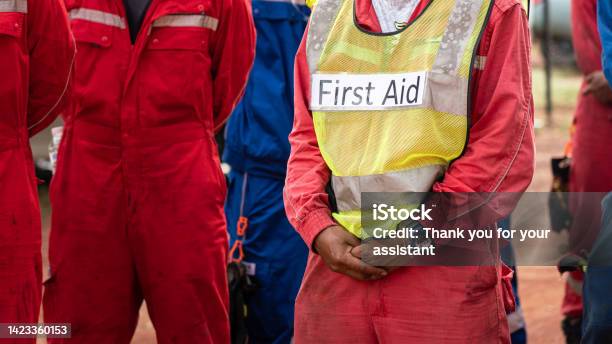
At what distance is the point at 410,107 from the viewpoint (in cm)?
333

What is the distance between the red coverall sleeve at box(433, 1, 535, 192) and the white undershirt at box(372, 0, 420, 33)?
271 millimetres

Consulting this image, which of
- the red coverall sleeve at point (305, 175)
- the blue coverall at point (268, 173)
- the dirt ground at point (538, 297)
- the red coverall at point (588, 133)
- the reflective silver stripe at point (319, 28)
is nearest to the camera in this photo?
the red coverall sleeve at point (305, 175)

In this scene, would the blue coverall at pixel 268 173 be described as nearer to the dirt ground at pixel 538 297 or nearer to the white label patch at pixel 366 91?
the white label patch at pixel 366 91

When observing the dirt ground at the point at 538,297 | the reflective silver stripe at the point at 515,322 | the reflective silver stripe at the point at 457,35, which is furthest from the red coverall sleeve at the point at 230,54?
the dirt ground at the point at 538,297

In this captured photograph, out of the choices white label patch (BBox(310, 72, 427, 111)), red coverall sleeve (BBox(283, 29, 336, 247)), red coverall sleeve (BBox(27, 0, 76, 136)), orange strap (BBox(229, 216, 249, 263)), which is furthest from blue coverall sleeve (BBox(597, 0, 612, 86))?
red coverall sleeve (BBox(27, 0, 76, 136))

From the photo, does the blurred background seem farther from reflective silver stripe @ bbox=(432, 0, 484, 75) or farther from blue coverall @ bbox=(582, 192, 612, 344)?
reflective silver stripe @ bbox=(432, 0, 484, 75)

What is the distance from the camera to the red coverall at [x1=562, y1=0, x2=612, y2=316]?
5.91 meters

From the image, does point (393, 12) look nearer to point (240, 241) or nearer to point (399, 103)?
point (399, 103)

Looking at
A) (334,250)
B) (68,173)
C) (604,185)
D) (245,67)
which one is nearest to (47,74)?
(68,173)

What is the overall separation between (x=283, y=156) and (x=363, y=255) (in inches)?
70.6

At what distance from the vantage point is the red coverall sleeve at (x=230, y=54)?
468 centimetres

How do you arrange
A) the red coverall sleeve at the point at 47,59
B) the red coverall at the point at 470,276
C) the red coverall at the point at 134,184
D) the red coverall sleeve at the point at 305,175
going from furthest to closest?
the red coverall at the point at 134,184 < the red coverall sleeve at the point at 47,59 < the red coverall sleeve at the point at 305,175 < the red coverall at the point at 470,276

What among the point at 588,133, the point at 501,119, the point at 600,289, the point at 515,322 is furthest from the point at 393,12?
the point at 588,133

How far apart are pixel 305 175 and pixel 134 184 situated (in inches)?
44.3
